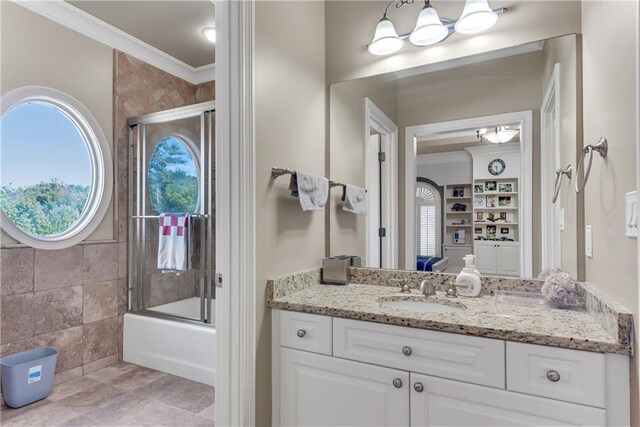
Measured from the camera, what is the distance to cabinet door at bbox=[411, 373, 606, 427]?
3.44 ft

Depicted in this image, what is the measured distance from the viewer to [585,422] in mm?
1032

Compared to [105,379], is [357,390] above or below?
above

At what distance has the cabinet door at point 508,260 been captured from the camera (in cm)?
166

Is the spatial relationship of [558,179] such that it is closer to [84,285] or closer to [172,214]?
[172,214]

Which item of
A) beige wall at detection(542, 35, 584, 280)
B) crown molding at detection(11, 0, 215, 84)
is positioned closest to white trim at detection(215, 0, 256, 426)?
beige wall at detection(542, 35, 584, 280)

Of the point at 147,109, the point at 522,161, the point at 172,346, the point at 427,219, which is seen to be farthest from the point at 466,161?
the point at 147,109

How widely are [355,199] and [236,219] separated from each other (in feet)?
2.64

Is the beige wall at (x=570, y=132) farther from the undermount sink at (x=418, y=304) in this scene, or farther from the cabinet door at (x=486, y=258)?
the undermount sink at (x=418, y=304)

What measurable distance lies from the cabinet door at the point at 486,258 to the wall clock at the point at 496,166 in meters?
0.37

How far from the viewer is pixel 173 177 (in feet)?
10.4

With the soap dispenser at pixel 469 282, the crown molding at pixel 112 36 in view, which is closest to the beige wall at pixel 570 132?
the soap dispenser at pixel 469 282

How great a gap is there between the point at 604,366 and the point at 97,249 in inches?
121

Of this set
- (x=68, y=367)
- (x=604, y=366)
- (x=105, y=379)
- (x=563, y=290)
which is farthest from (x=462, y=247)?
(x=68, y=367)

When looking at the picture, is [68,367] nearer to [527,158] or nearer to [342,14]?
[342,14]
